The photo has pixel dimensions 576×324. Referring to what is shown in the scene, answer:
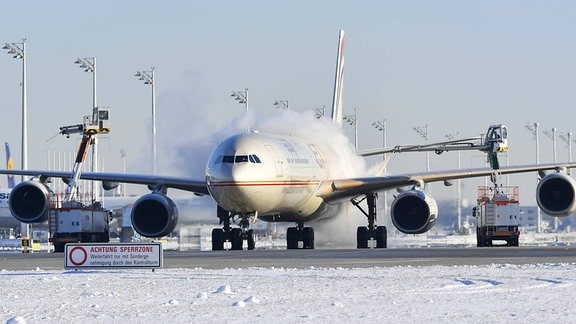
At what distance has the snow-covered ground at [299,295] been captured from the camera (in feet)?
49.2

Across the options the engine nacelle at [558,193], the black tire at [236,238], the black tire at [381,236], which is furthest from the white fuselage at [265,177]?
the engine nacelle at [558,193]

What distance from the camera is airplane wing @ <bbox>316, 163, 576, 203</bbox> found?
151ft

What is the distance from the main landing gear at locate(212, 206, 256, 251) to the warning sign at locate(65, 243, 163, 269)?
57.3 ft

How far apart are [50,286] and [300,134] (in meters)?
31.4

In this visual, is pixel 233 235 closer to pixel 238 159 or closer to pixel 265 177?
pixel 265 177

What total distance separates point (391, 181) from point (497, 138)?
10389mm

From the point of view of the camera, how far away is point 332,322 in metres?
14.2

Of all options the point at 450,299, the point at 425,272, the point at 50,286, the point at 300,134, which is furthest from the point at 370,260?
the point at 300,134

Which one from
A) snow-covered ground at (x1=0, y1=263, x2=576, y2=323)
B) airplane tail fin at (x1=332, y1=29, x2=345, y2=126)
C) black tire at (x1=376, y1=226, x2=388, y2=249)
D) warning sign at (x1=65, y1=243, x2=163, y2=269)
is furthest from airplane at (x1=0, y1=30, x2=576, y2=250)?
snow-covered ground at (x1=0, y1=263, x2=576, y2=323)

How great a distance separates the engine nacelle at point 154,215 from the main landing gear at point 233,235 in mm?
1842

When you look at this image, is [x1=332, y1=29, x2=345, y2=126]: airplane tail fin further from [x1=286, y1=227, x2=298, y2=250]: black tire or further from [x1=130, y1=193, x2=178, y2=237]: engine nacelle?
[x1=130, y1=193, x2=178, y2=237]: engine nacelle

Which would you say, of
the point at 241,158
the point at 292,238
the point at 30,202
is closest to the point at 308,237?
the point at 292,238

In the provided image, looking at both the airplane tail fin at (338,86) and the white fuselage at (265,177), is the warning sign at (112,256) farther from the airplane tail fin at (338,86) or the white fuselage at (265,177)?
the airplane tail fin at (338,86)

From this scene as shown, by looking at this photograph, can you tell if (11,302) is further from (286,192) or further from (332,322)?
(286,192)
